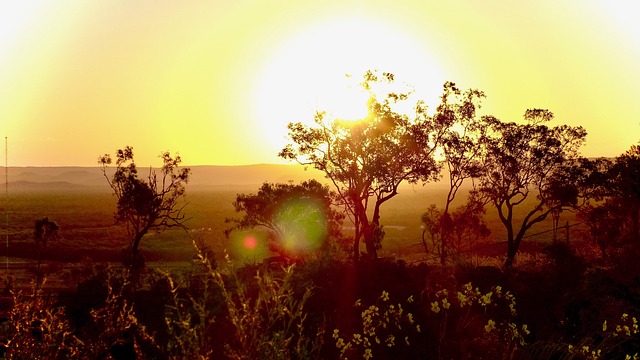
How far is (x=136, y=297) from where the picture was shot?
24.3 metres

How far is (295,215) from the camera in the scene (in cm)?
4806

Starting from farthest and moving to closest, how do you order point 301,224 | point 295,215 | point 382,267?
point 295,215 < point 301,224 < point 382,267

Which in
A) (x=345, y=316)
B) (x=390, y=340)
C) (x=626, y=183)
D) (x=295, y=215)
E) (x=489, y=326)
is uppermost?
(x=626, y=183)

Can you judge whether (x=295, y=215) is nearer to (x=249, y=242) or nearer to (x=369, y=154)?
(x=369, y=154)

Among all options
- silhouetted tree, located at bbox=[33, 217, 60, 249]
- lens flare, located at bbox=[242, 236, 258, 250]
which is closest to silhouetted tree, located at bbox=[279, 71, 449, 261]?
silhouetted tree, located at bbox=[33, 217, 60, 249]

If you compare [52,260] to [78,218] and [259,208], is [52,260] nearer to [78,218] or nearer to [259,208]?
[259,208]

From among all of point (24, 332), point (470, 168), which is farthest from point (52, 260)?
point (24, 332)

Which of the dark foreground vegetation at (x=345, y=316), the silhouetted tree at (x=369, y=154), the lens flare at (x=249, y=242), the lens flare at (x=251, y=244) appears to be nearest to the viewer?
the dark foreground vegetation at (x=345, y=316)

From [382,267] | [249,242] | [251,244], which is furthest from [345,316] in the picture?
[249,242]

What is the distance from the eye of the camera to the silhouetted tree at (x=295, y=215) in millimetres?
47688

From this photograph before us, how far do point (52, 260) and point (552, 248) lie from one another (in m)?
54.1

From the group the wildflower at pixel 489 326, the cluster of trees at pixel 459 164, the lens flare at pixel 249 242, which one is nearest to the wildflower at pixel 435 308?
the wildflower at pixel 489 326

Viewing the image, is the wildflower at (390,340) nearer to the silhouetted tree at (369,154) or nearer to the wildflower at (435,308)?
the wildflower at (435,308)

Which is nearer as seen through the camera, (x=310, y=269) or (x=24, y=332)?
(x=24, y=332)
